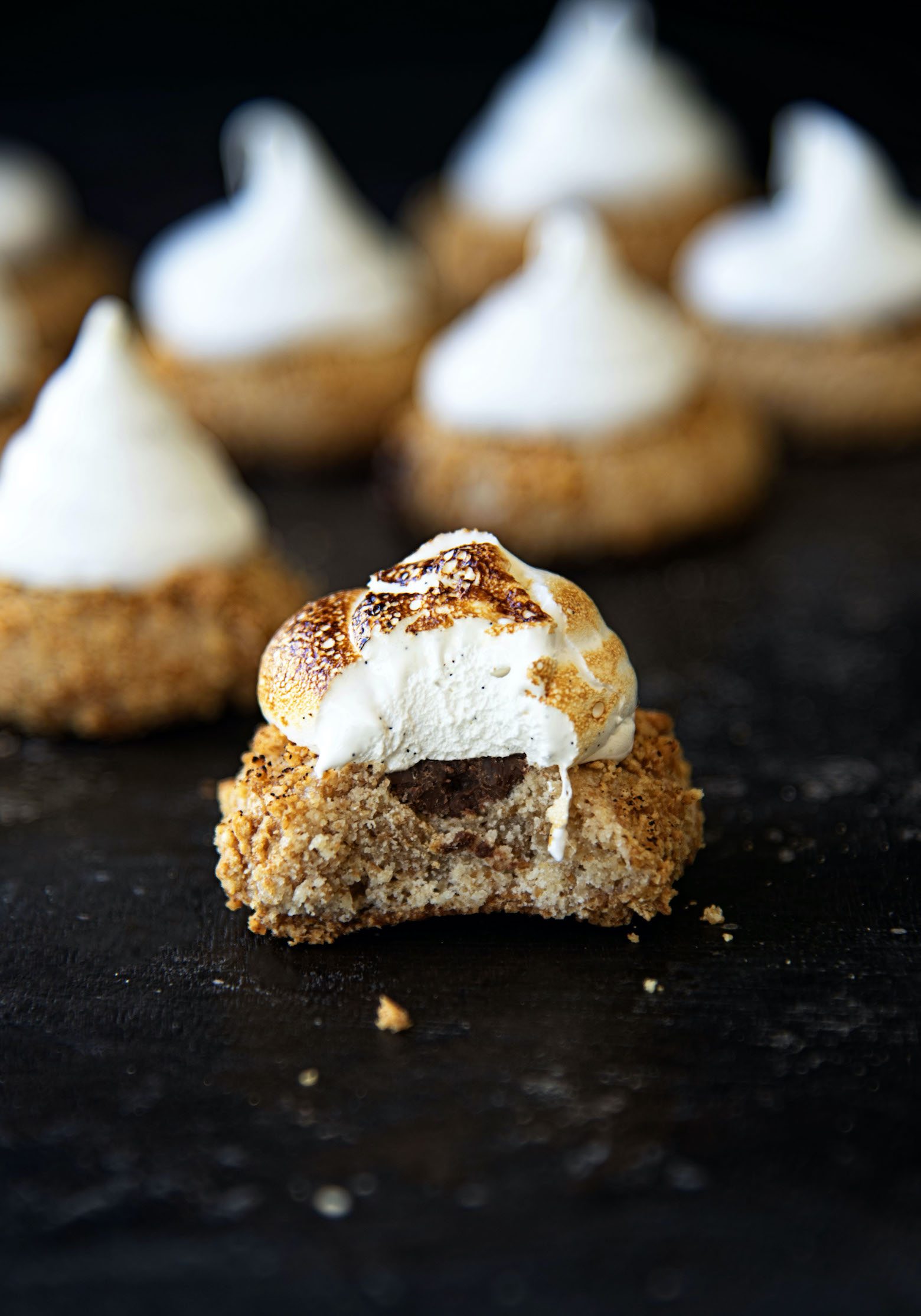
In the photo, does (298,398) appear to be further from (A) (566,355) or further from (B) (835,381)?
(B) (835,381)

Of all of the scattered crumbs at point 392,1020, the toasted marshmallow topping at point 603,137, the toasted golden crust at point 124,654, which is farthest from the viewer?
the toasted marshmallow topping at point 603,137

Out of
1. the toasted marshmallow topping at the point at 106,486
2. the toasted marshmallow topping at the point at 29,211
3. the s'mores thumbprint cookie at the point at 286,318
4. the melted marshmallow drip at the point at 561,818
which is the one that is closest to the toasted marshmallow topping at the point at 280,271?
the s'mores thumbprint cookie at the point at 286,318

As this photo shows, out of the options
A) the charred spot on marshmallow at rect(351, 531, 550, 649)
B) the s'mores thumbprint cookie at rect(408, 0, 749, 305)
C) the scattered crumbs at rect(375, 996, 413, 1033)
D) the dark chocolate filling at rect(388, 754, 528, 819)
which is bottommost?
the scattered crumbs at rect(375, 996, 413, 1033)

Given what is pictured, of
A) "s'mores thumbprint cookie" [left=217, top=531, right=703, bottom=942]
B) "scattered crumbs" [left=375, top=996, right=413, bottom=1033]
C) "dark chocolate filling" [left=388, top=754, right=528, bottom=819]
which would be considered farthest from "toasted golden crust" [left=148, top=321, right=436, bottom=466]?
"scattered crumbs" [left=375, top=996, right=413, bottom=1033]

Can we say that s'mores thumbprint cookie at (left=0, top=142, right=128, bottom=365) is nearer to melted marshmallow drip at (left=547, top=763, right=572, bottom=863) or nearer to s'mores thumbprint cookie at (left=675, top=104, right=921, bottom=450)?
s'mores thumbprint cookie at (left=675, top=104, right=921, bottom=450)

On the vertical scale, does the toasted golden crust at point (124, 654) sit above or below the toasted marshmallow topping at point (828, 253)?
below

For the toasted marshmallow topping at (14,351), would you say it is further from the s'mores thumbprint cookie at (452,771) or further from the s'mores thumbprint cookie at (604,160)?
the s'mores thumbprint cookie at (452,771)

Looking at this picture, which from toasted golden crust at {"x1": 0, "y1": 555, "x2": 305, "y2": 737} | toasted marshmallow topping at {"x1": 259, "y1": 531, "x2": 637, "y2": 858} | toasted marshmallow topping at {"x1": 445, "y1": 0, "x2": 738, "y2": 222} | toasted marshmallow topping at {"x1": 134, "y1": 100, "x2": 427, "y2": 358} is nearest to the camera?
toasted marshmallow topping at {"x1": 259, "y1": 531, "x2": 637, "y2": 858}
